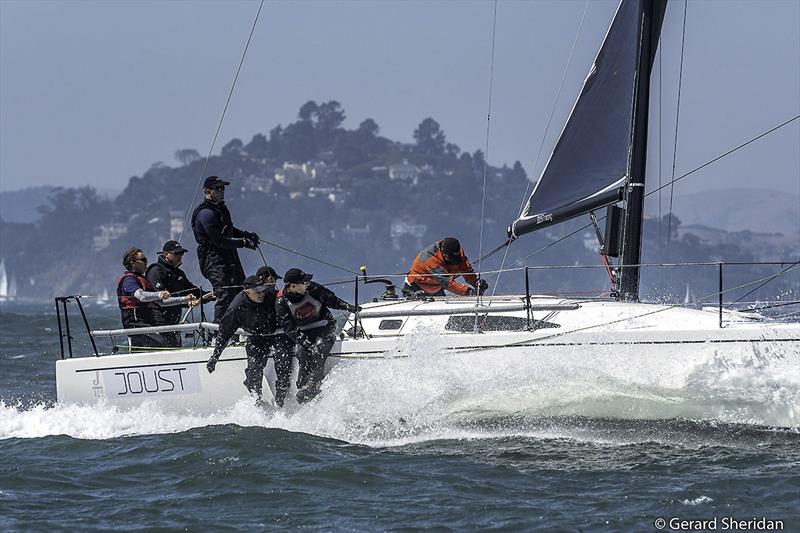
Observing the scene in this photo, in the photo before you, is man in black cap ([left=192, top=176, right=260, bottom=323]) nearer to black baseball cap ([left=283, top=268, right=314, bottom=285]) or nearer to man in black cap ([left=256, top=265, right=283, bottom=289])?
man in black cap ([left=256, top=265, right=283, bottom=289])

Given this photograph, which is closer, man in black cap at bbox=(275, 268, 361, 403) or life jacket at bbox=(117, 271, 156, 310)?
man in black cap at bbox=(275, 268, 361, 403)

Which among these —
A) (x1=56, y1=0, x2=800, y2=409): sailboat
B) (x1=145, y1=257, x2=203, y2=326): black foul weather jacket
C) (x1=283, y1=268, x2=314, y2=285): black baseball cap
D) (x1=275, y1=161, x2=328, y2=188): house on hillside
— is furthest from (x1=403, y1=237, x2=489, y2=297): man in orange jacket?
(x1=275, y1=161, x2=328, y2=188): house on hillside

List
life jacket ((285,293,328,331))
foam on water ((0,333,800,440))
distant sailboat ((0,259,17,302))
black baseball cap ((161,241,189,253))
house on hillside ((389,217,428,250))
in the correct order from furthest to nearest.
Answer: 1. house on hillside ((389,217,428,250))
2. distant sailboat ((0,259,17,302))
3. black baseball cap ((161,241,189,253))
4. life jacket ((285,293,328,331))
5. foam on water ((0,333,800,440))

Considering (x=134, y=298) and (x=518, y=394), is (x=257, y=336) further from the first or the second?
(x=518, y=394)

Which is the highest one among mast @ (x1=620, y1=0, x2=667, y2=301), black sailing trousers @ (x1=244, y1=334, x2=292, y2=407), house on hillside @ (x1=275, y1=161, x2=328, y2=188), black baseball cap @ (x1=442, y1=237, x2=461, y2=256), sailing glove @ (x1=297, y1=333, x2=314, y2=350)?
house on hillside @ (x1=275, y1=161, x2=328, y2=188)

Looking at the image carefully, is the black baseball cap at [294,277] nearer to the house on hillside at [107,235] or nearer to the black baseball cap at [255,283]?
the black baseball cap at [255,283]

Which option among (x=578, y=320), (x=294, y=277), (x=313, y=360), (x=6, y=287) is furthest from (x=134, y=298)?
(x=6, y=287)

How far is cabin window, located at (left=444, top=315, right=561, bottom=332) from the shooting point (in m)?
9.47

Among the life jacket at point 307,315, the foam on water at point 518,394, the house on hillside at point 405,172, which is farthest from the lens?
the house on hillside at point 405,172

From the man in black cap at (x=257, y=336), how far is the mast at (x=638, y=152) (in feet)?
9.78

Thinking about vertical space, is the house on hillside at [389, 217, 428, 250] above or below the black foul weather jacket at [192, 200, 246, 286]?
above

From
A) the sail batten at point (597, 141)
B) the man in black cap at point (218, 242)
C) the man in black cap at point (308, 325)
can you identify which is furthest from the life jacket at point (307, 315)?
the sail batten at point (597, 141)

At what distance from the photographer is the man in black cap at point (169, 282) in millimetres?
10344

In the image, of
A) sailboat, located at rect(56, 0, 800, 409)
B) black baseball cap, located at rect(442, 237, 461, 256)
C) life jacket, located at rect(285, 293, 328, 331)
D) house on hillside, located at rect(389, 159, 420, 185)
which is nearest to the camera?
sailboat, located at rect(56, 0, 800, 409)
